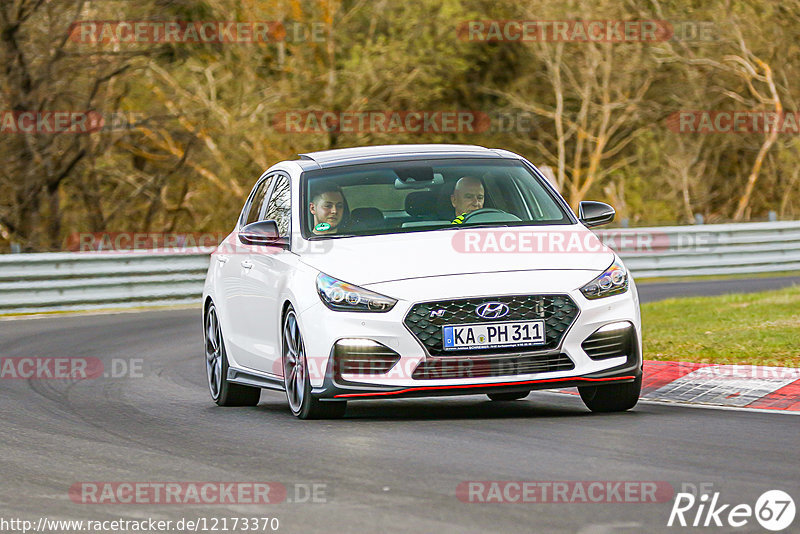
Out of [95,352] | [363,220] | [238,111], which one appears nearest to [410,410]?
[363,220]

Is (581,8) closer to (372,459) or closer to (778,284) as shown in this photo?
(778,284)

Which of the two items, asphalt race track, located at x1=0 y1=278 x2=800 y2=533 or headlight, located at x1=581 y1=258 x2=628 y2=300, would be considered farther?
headlight, located at x1=581 y1=258 x2=628 y2=300

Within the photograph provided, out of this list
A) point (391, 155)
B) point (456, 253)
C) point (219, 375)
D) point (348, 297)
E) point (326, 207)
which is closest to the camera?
point (348, 297)

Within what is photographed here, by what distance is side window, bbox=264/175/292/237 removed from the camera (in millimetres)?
10352

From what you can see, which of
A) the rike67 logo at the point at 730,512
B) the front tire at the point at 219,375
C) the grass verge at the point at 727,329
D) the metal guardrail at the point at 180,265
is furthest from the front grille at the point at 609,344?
the metal guardrail at the point at 180,265

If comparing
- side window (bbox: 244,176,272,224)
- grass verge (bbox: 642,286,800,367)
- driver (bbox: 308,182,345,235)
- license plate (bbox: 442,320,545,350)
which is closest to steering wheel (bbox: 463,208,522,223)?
driver (bbox: 308,182,345,235)

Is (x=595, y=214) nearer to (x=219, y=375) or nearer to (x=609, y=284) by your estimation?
(x=609, y=284)

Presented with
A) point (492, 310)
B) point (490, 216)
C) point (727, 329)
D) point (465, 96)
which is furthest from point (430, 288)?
point (465, 96)

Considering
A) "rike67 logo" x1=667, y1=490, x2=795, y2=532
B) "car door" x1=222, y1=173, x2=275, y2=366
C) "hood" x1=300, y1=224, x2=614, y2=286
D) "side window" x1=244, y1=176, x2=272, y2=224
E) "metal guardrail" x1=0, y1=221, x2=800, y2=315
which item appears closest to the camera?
"rike67 logo" x1=667, y1=490, x2=795, y2=532

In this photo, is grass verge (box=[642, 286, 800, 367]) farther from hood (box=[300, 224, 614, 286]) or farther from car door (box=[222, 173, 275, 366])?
car door (box=[222, 173, 275, 366])

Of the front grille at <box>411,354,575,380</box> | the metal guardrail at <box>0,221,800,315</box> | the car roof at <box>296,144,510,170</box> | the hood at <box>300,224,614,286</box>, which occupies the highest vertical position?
the car roof at <box>296,144,510,170</box>

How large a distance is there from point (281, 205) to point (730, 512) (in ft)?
17.5

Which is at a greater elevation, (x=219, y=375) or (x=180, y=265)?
(x=219, y=375)

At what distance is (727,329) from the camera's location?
14188mm
